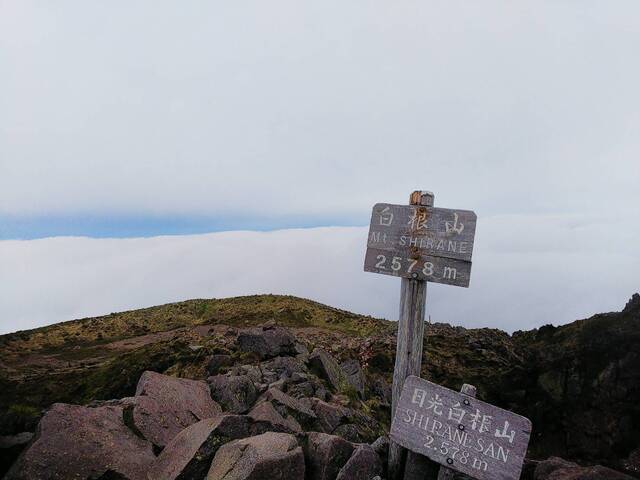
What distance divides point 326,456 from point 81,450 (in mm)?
4110

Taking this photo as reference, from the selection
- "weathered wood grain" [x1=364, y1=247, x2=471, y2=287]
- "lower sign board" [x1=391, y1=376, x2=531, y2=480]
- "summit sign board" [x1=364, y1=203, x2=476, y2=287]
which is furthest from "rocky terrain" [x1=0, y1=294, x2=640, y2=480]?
"summit sign board" [x1=364, y1=203, x2=476, y2=287]

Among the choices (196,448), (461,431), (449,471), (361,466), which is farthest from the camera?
(196,448)

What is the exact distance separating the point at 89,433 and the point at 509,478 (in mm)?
6833

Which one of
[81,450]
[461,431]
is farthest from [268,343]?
[461,431]

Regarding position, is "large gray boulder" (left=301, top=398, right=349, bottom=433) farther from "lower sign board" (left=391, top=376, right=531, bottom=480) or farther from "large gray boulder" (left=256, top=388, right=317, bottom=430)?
"lower sign board" (left=391, top=376, right=531, bottom=480)

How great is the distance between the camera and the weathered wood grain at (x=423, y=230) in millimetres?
7633

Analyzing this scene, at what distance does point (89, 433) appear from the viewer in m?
7.96

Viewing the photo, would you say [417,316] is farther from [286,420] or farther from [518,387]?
[518,387]

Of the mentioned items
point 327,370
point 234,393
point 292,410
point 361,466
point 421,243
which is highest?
point 421,243

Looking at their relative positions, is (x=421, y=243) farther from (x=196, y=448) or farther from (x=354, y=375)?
(x=354, y=375)

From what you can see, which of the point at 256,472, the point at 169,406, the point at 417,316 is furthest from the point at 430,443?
the point at 169,406

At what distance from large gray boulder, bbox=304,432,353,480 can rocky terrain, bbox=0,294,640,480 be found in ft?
0.08

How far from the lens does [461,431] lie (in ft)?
22.2

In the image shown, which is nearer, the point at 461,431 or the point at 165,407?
the point at 461,431
